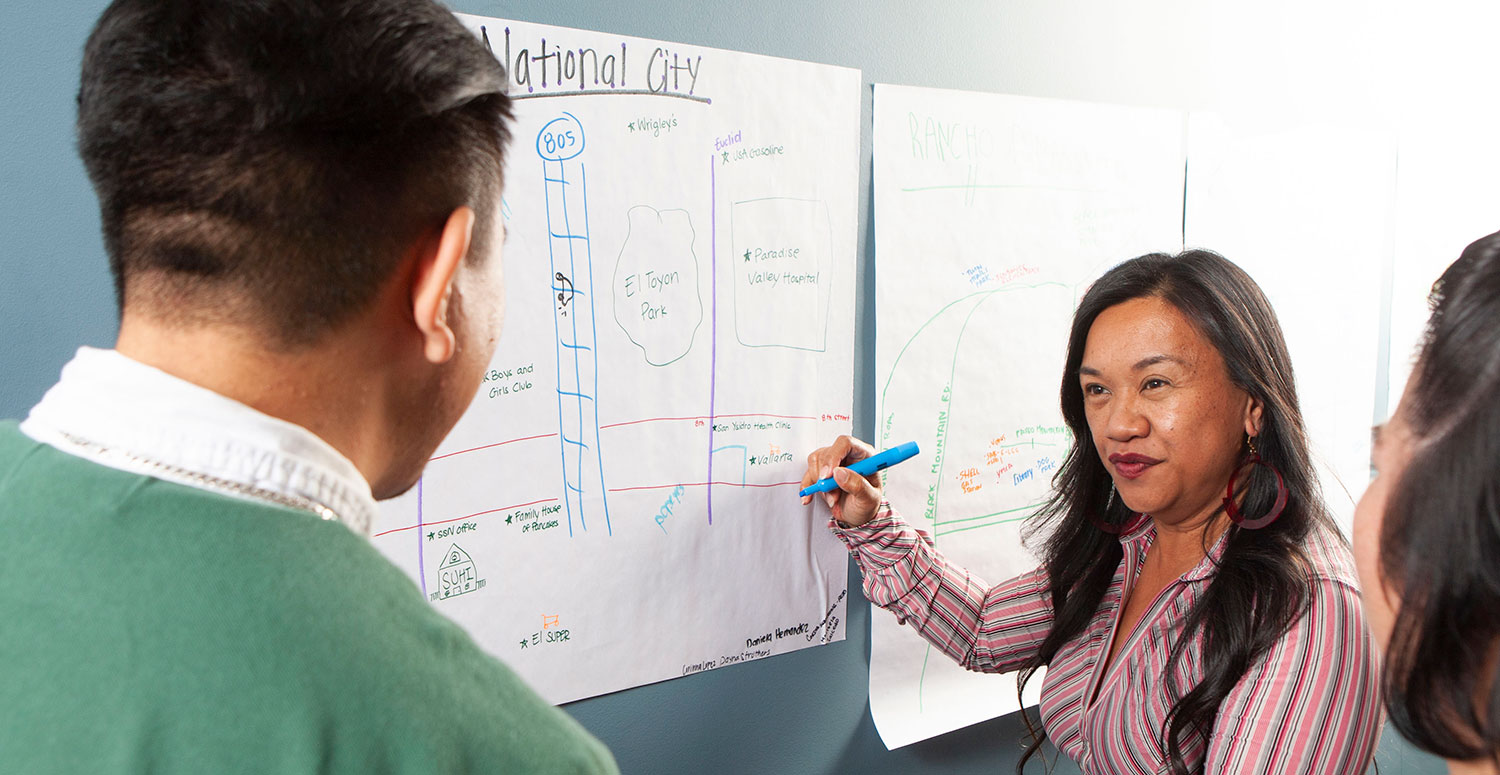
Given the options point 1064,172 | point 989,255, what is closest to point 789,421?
point 989,255

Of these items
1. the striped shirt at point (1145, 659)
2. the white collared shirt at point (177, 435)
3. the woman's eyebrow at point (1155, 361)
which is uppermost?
the white collared shirt at point (177, 435)

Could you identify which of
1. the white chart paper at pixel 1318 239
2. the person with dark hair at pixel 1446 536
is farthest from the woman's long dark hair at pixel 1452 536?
the white chart paper at pixel 1318 239

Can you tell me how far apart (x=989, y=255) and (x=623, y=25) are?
747 millimetres

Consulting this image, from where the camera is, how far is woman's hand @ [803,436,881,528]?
1.43 meters

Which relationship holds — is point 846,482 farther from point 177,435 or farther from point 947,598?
point 177,435

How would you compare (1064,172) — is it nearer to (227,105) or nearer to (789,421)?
(789,421)

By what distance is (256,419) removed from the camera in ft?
1.53

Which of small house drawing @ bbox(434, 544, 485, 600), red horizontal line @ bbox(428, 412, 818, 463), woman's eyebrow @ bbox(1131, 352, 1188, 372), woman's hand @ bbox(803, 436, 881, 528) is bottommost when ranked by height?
small house drawing @ bbox(434, 544, 485, 600)

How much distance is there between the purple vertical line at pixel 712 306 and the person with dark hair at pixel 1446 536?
0.85 m

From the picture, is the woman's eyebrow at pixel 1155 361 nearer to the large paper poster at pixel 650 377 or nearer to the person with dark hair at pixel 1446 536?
the large paper poster at pixel 650 377

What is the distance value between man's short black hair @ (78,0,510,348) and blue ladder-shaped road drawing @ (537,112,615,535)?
670 mm

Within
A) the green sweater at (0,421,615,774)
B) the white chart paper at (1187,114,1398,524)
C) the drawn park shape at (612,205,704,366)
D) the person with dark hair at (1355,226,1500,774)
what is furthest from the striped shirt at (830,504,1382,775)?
the green sweater at (0,421,615,774)

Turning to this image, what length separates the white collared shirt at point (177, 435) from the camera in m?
0.44

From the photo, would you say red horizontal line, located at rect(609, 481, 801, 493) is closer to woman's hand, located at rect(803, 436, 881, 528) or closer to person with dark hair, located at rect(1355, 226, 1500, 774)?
woman's hand, located at rect(803, 436, 881, 528)
